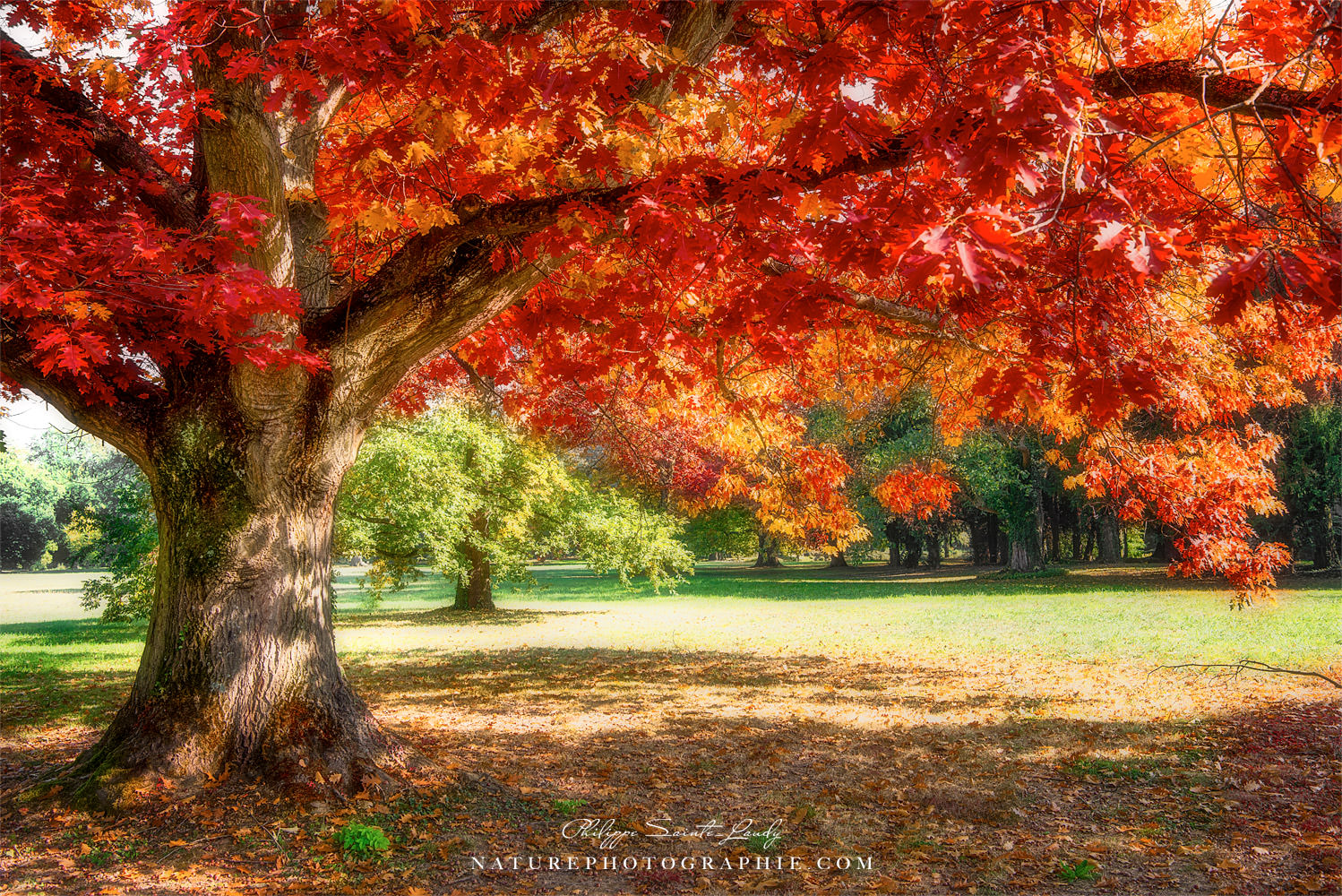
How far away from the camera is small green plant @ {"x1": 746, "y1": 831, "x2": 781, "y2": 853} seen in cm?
446

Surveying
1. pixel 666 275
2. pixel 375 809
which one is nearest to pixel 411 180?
pixel 666 275

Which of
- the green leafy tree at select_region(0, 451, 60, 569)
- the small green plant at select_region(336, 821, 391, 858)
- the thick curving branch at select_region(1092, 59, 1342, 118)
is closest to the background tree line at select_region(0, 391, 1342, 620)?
the thick curving branch at select_region(1092, 59, 1342, 118)

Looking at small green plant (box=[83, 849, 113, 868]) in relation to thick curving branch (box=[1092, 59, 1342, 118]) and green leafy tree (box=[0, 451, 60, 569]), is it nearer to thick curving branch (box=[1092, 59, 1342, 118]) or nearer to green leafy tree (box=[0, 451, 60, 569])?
thick curving branch (box=[1092, 59, 1342, 118])

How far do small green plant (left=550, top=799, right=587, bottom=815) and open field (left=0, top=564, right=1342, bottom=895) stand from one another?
3 centimetres

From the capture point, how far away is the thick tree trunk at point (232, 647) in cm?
494

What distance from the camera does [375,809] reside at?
15.6ft

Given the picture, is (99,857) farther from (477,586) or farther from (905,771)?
(477,586)

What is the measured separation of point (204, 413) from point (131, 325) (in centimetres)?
68

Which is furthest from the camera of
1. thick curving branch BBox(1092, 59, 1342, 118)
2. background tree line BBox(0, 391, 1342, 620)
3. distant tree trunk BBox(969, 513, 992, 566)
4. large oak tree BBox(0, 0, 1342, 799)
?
distant tree trunk BBox(969, 513, 992, 566)

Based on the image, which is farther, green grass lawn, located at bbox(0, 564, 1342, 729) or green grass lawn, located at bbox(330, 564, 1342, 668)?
green grass lawn, located at bbox(330, 564, 1342, 668)

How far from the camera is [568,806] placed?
16.6 feet

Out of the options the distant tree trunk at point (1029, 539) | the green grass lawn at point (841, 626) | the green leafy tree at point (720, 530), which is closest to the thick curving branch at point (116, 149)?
the green grass lawn at point (841, 626)

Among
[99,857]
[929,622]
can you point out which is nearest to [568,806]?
[99,857]

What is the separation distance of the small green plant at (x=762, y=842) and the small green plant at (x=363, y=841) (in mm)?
1977
